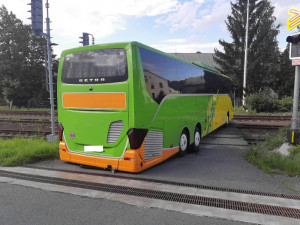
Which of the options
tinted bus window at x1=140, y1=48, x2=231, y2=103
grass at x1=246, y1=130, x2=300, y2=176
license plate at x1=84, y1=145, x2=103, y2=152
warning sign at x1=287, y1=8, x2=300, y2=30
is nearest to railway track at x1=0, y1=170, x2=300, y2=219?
license plate at x1=84, y1=145, x2=103, y2=152

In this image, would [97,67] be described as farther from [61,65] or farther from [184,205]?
[184,205]

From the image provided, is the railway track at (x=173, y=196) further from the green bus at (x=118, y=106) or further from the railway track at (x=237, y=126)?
the railway track at (x=237, y=126)

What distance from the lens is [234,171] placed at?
573 cm

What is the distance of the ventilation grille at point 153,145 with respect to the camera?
18.2ft

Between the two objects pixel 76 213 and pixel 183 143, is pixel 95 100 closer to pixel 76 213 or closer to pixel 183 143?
pixel 76 213

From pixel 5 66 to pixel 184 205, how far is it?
34.5 m

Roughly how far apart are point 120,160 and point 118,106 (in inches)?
49.3

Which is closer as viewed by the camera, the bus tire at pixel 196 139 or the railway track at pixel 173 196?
the railway track at pixel 173 196

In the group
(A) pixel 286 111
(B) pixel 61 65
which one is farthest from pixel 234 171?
(A) pixel 286 111

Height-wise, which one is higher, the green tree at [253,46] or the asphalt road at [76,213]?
the green tree at [253,46]

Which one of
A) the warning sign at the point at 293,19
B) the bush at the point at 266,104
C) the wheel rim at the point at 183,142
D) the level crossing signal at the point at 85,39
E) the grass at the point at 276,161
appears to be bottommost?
the grass at the point at 276,161

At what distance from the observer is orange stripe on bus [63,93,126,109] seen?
5.25m

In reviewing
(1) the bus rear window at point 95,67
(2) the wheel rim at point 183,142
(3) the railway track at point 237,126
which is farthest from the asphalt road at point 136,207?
(3) the railway track at point 237,126

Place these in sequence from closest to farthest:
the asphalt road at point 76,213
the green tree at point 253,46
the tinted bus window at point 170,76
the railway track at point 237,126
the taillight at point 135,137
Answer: the asphalt road at point 76,213 → the taillight at point 135,137 → the tinted bus window at point 170,76 → the railway track at point 237,126 → the green tree at point 253,46
